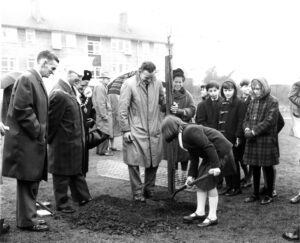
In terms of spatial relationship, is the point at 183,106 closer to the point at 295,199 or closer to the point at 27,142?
the point at 295,199

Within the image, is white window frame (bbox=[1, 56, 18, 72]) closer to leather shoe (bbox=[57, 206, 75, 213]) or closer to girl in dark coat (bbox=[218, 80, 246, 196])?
girl in dark coat (bbox=[218, 80, 246, 196])

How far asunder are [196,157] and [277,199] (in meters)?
1.85

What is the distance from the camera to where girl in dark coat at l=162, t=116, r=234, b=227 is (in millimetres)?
4898

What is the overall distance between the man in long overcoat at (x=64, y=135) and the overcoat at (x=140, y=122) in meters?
0.75

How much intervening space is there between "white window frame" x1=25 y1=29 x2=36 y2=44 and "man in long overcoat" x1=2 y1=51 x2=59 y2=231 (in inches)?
1500

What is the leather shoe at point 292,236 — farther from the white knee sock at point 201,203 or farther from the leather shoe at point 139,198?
the leather shoe at point 139,198

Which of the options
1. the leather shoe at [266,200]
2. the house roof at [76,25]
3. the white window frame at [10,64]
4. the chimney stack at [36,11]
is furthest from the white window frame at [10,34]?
the leather shoe at [266,200]

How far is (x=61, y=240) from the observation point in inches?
179

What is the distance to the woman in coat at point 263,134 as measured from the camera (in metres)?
5.86

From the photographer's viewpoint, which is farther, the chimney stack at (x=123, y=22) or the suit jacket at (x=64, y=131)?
the chimney stack at (x=123, y=22)

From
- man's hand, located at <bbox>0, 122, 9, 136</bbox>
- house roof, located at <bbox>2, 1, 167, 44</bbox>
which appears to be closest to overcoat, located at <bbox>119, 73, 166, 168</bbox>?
man's hand, located at <bbox>0, 122, 9, 136</bbox>

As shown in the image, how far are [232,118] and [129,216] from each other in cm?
242

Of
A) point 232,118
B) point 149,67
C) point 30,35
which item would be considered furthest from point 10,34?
point 232,118

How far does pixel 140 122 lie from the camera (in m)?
6.22
